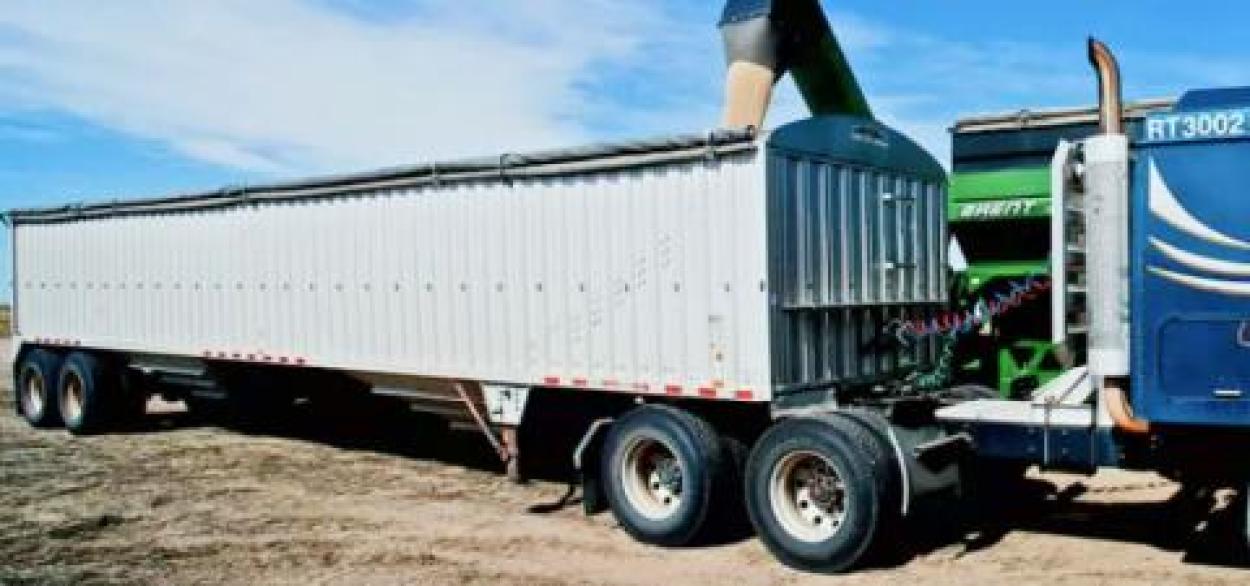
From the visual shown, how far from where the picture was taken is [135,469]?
13156 mm

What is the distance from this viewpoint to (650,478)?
365 inches

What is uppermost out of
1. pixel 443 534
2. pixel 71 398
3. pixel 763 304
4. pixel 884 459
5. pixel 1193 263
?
pixel 1193 263

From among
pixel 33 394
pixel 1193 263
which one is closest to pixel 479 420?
pixel 1193 263

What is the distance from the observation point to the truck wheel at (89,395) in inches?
634

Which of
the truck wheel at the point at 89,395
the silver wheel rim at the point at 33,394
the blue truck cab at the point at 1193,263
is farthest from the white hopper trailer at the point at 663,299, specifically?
the silver wheel rim at the point at 33,394

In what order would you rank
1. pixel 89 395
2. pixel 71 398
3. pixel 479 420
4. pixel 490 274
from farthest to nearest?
1. pixel 71 398
2. pixel 89 395
3. pixel 479 420
4. pixel 490 274

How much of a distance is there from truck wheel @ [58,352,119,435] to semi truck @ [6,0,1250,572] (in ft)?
11.0

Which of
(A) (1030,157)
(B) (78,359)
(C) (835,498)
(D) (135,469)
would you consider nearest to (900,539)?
(C) (835,498)

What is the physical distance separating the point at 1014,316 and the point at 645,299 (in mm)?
4316

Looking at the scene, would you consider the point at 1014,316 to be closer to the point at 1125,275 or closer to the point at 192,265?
the point at 1125,275

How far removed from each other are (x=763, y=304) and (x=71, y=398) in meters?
12.0

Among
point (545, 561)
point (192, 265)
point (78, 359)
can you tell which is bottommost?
point (545, 561)

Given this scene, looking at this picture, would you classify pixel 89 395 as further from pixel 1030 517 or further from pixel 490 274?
pixel 1030 517

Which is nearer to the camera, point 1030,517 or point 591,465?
point 591,465
